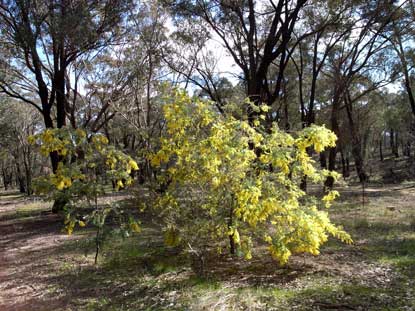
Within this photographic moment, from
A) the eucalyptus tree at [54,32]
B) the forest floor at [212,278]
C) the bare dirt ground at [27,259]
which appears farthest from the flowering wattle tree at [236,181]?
the eucalyptus tree at [54,32]

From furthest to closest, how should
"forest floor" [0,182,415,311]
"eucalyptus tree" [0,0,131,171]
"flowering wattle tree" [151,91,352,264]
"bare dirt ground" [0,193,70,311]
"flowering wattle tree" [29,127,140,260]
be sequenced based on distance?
1. "eucalyptus tree" [0,0,131,171]
2. "flowering wattle tree" [29,127,140,260]
3. "bare dirt ground" [0,193,70,311]
4. "flowering wattle tree" [151,91,352,264]
5. "forest floor" [0,182,415,311]

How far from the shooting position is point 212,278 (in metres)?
5.19

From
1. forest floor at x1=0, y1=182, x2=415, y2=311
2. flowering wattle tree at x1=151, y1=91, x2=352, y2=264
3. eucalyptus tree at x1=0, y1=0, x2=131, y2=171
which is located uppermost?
eucalyptus tree at x1=0, y1=0, x2=131, y2=171

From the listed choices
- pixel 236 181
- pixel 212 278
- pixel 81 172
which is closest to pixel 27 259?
pixel 81 172

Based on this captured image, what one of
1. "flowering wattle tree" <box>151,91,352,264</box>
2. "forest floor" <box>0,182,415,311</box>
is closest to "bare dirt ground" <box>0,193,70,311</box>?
"forest floor" <box>0,182,415,311</box>

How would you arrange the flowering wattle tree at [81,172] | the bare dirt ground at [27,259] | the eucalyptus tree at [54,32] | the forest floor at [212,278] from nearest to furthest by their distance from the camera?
the forest floor at [212,278] < the bare dirt ground at [27,259] < the flowering wattle tree at [81,172] < the eucalyptus tree at [54,32]

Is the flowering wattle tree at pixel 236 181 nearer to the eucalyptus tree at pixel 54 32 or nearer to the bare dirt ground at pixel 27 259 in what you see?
the bare dirt ground at pixel 27 259

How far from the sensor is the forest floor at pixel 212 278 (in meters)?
4.30

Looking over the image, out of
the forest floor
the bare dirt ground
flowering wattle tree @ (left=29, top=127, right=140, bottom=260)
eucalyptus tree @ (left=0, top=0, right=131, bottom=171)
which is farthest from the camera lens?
eucalyptus tree @ (left=0, top=0, right=131, bottom=171)

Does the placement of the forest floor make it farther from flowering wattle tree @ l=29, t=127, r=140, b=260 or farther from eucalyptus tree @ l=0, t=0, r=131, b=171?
eucalyptus tree @ l=0, t=0, r=131, b=171

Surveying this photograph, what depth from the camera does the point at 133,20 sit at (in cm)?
1345

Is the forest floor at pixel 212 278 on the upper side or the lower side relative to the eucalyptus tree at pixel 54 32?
lower

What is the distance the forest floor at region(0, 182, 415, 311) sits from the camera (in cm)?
430

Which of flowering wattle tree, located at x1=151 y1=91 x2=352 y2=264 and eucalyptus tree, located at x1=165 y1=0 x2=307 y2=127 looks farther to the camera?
eucalyptus tree, located at x1=165 y1=0 x2=307 y2=127
